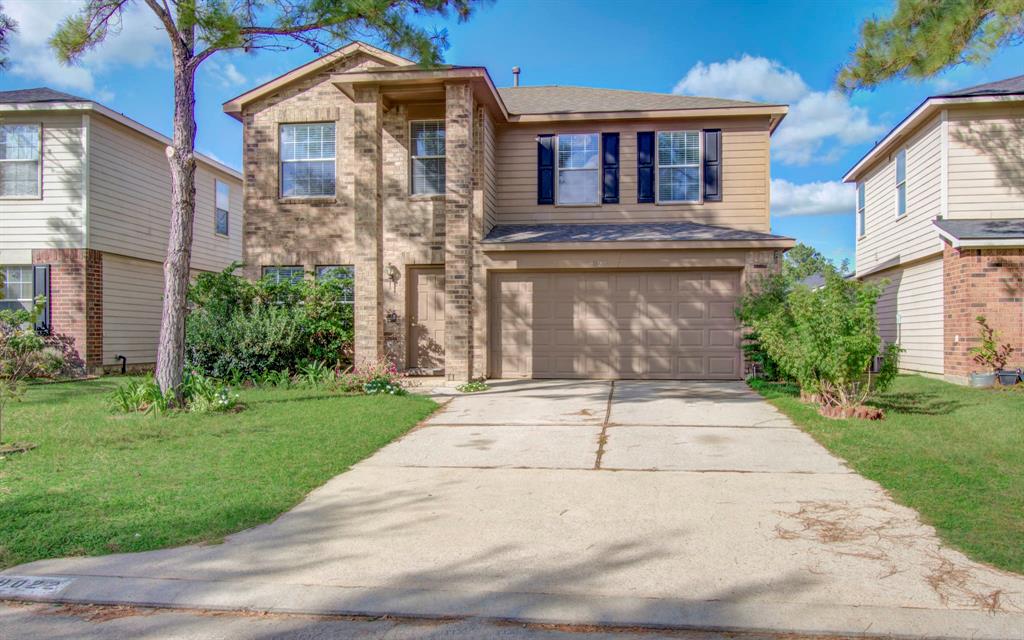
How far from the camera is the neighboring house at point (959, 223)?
12.5m

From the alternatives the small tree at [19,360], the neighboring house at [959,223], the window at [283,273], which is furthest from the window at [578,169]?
the small tree at [19,360]

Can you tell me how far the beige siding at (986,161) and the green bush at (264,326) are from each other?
461 inches

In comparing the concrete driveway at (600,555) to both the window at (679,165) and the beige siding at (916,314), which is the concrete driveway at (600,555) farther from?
the beige siding at (916,314)

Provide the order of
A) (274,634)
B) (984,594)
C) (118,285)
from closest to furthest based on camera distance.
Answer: (274,634) → (984,594) → (118,285)

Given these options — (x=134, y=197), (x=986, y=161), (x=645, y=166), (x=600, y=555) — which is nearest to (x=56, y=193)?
(x=134, y=197)

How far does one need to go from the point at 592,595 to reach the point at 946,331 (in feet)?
40.7

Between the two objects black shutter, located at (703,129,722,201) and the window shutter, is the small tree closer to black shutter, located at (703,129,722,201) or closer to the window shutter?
the window shutter

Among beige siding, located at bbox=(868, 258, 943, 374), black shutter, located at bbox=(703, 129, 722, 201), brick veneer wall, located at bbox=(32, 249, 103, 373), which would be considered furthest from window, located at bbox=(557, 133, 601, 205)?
brick veneer wall, located at bbox=(32, 249, 103, 373)

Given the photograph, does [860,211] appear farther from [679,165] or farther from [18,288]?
[18,288]

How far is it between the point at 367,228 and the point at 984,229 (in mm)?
10958

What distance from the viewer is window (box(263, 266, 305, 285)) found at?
570 inches

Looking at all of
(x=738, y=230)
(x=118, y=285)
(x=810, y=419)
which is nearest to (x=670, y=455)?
(x=810, y=419)

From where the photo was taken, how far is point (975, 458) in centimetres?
657

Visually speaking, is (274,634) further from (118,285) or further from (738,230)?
(118,285)
